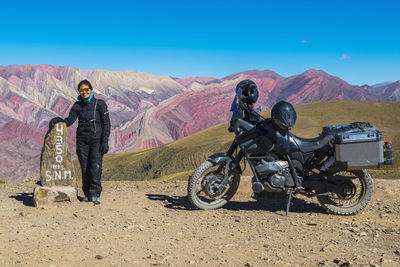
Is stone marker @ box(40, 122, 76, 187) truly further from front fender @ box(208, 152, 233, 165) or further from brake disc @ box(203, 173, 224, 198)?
front fender @ box(208, 152, 233, 165)

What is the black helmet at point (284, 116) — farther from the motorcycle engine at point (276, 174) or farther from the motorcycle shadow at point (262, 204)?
the motorcycle shadow at point (262, 204)

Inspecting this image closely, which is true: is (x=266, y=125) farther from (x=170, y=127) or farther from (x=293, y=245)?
(x=170, y=127)

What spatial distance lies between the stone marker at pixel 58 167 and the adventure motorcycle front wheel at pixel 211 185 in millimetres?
2802

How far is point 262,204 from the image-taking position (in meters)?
7.64

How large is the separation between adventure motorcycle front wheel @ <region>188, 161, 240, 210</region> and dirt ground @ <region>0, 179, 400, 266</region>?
183 millimetres

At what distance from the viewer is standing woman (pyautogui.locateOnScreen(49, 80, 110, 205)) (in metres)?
7.65

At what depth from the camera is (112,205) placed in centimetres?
763

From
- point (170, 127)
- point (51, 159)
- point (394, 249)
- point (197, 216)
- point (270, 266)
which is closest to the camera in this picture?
point (270, 266)

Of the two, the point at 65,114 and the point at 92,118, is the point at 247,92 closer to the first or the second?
the point at 92,118

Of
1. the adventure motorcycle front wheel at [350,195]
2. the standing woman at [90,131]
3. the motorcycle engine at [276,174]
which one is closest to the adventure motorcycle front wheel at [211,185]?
the motorcycle engine at [276,174]

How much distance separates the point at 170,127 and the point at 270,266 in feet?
470

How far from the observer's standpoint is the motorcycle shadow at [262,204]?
7.18m

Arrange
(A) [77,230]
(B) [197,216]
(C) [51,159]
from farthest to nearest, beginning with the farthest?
1. (C) [51,159]
2. (B) [197,216]
3. (A) [77,230]

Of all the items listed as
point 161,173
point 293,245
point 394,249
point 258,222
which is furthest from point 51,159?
point 161,173
